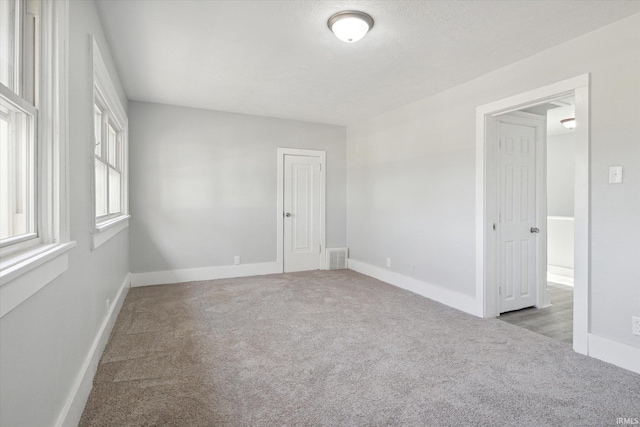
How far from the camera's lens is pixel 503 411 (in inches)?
74.3

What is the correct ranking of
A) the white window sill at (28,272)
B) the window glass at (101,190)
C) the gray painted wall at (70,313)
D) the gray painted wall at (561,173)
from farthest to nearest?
the gray painted wall at (561,173)
the window glass at (101,190)
the gray painted wall at (70,313)
the white window sill at (28,272)

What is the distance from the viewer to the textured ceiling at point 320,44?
233cm

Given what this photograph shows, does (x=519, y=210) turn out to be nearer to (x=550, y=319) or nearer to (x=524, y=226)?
(x=524, y=226)

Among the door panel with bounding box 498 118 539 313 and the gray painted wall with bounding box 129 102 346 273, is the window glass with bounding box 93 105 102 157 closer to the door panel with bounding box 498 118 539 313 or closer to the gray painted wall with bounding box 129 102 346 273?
the gray painted wall with bounding box 129 102 346 273

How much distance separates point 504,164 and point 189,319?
3.65 m

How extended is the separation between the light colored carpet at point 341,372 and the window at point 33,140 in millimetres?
1054

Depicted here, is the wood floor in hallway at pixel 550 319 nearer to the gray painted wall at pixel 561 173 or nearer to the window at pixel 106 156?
the gray painted wall at pixel 561 173

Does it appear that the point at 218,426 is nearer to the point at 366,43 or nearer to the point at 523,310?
the point at 366,43

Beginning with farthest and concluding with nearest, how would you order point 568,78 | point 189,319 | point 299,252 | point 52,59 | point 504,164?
point 299,252, point 504,164, point 189,319, point 568,78, point 52,59

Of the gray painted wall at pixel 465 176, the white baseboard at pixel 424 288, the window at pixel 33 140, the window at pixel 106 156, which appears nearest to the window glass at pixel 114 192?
the window at pixel 106 156

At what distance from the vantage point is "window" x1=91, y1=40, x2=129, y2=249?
2447mm

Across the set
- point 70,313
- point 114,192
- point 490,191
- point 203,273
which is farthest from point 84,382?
point 490,191

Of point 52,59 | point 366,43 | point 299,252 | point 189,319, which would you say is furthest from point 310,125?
point 52,59

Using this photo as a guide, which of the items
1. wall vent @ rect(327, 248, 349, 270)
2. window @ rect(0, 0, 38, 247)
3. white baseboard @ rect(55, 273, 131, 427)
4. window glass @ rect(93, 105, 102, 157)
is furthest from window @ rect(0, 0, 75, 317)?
wall vent @ rect(327, 248, 349, 270)
